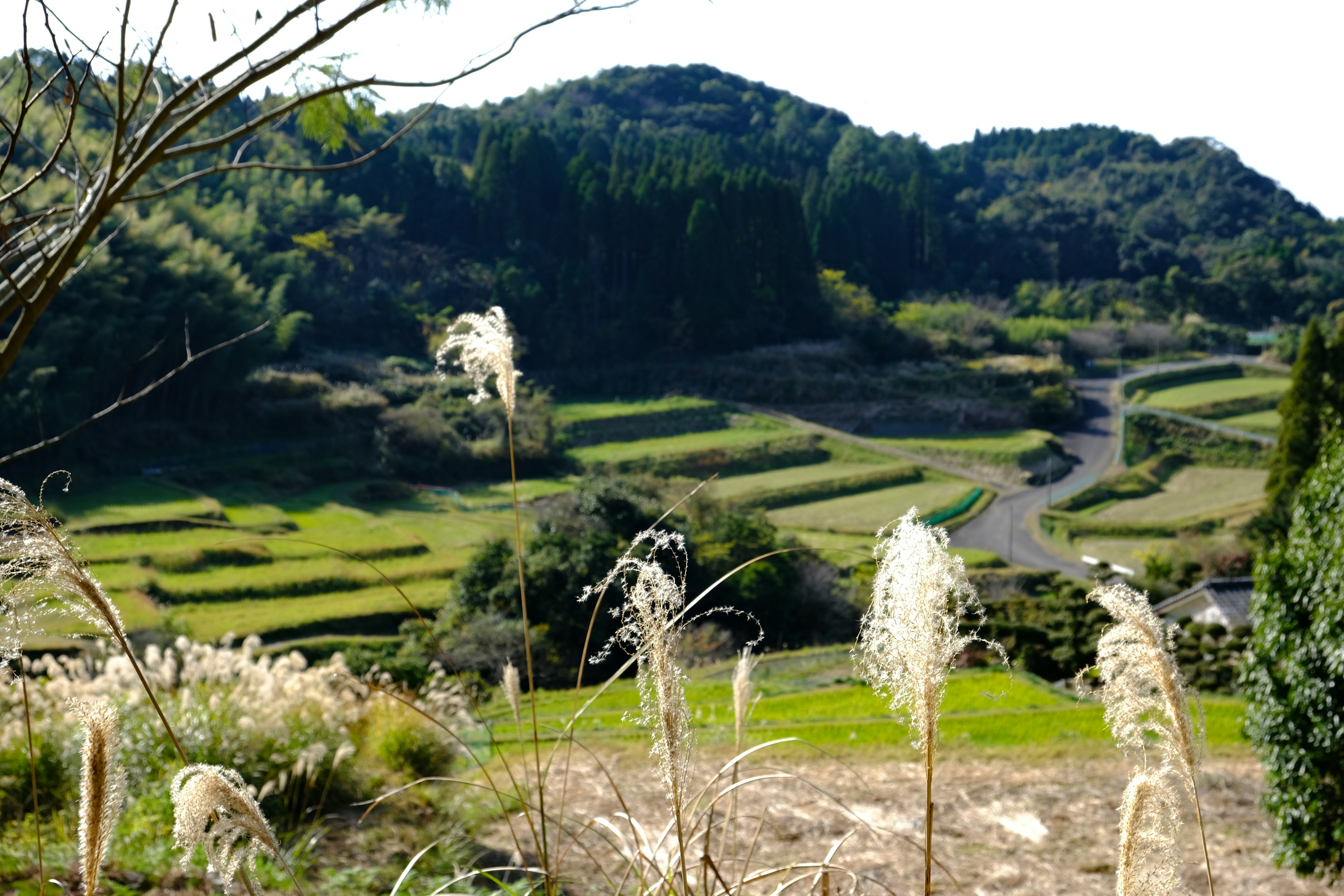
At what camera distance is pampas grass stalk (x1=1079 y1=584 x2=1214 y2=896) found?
1192 millimetres

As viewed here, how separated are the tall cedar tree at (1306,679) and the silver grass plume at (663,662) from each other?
3.45 meters

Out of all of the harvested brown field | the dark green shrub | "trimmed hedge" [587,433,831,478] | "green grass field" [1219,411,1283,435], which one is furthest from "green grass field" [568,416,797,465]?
the harvested brown field

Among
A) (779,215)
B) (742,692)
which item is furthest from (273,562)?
(779,215)

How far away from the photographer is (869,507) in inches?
1080

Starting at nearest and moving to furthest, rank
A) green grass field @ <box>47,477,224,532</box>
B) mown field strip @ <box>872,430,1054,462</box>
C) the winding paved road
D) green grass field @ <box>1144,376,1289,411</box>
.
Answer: green grass field @ <box>47,477,224,532</box>, the winding paved road, mown field strip @ <box>872,430,1054,462</box>, green grass field @ <box>1144,376,1289,411</box>

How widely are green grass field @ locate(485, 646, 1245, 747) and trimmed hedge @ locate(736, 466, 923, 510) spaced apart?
52.1 feet

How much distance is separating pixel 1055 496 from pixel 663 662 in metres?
30.8

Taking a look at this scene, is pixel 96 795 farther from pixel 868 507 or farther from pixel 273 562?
pixel 868 507

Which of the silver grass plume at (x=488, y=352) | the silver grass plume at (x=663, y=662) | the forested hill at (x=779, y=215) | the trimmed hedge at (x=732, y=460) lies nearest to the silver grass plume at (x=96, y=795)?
the silver grass plume at (x=663, y=662)

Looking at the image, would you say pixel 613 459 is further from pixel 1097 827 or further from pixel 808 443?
pixel 1097 827

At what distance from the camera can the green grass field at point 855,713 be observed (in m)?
6.69

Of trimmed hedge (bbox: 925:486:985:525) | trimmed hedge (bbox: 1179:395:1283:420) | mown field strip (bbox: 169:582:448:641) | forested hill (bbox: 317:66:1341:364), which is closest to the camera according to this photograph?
mown field strip (bbox: 169:582:448:641)

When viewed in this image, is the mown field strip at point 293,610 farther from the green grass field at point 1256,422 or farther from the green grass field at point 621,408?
the green grass field at point 1256,422

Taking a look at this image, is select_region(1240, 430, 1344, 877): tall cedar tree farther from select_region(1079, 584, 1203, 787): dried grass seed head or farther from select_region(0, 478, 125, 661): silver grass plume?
select_region(0, 478, 125, 661): silver grass plume
